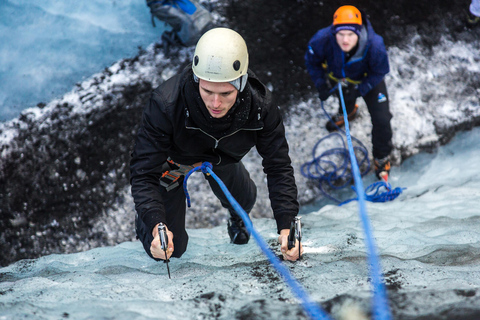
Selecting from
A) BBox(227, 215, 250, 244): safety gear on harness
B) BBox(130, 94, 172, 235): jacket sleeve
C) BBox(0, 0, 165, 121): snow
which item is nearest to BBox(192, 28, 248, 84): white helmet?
BBox(130, 94, 172, 235): jacket sleeve

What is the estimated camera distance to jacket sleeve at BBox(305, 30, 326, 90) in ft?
12.8

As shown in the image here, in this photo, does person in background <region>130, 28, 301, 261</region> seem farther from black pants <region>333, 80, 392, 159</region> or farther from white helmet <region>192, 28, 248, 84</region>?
black pants <region>333, 80, 392, 159</region>

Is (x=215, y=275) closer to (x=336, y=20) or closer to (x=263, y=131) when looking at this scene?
(x=263, y=131)

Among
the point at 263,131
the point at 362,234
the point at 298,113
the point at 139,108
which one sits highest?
the point at 139,108

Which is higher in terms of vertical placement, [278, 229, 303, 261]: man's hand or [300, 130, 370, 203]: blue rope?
[300, 130, 370, 203]: blue rope

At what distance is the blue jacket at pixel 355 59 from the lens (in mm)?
3678

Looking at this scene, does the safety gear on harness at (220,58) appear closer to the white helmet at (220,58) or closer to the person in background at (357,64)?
the white helmet at (220,58)

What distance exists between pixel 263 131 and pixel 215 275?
89 centimetres

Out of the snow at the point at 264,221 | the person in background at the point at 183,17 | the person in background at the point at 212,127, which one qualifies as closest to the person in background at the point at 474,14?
the snow at the point at 264,221

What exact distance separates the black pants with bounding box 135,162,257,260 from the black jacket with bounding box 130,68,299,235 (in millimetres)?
453

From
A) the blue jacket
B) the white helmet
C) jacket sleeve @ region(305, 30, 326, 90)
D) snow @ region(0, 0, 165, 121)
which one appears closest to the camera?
the white helmet

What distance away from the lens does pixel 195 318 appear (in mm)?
1840

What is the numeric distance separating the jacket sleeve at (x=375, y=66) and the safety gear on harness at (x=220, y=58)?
1890 mm

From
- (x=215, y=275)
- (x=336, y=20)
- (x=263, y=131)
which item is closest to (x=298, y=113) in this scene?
(x=336, y=20)
